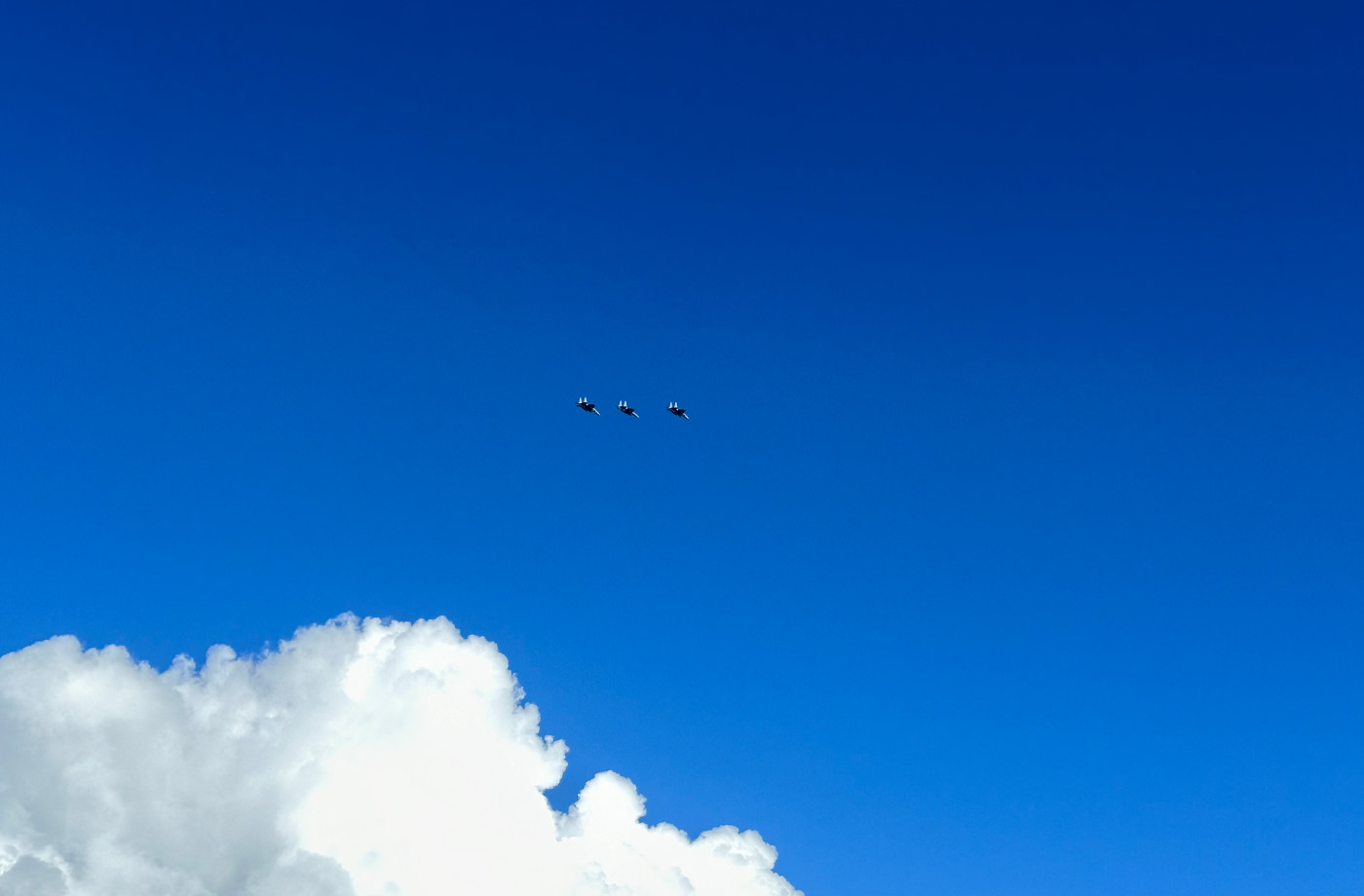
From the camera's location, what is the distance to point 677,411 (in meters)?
166

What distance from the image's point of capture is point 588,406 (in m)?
168

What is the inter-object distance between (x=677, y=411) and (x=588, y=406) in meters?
18.6
